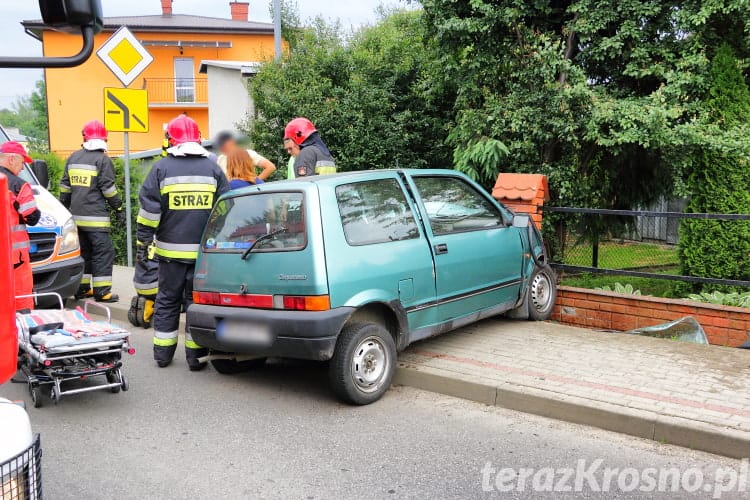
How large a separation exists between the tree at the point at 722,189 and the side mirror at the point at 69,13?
21.2ft

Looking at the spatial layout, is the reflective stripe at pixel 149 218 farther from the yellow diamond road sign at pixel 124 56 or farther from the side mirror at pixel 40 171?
the yellow diamond road sign at pixel 124 56

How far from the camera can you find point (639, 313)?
7.00 meters

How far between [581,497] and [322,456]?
1536 mm

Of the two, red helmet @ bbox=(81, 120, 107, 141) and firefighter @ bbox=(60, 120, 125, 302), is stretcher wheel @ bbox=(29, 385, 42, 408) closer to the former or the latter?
firefighter @ bbox=(60, 120, 125, 302)

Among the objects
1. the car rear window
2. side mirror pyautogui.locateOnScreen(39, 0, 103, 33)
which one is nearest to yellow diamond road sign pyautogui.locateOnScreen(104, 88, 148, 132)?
the car rear window

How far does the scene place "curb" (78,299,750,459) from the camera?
4230mm

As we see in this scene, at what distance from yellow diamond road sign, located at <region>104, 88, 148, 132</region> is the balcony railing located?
2987cm

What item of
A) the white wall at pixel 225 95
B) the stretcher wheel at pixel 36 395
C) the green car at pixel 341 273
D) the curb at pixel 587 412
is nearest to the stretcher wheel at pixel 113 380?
the stretcher wheel at pixel 36 395

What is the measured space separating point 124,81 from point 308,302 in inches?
224

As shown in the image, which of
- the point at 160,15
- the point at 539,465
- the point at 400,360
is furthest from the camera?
the point at 160,15

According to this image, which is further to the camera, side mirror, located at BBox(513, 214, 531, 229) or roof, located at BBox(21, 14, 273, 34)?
roof, located at BBox(21, 14, 273, 34)

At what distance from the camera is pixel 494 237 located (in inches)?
255

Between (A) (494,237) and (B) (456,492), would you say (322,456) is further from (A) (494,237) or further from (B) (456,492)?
(A) (494,237)

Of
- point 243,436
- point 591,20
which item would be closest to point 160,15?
point 591,20
